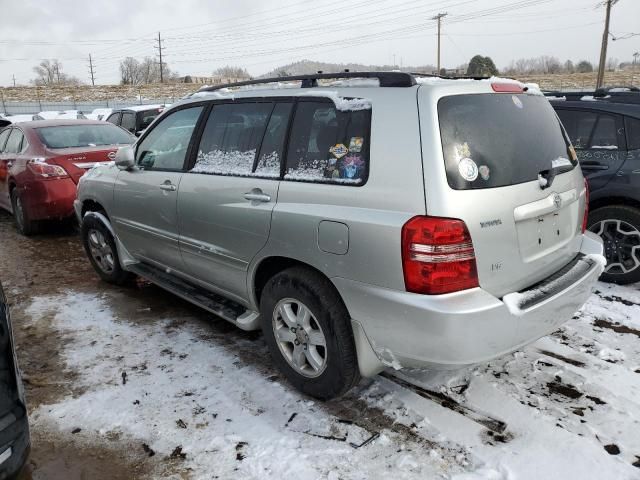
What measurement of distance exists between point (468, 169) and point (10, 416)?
2.23 metres

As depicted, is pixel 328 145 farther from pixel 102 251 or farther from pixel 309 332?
pixel 102 251

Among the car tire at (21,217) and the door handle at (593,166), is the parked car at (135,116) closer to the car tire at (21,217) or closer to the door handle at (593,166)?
the car tire at (21,217)

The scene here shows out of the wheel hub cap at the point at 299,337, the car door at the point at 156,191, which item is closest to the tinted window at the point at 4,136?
the car door at the point at 156,191

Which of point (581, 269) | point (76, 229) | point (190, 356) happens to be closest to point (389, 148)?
point (581, 269)

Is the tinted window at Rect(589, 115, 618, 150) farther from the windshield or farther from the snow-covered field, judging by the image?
the windshield

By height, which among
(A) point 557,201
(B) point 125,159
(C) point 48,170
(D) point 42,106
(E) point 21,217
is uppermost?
(D) point 42,106

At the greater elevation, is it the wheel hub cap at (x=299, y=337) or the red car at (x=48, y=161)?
the red car at (x=48, y=161)

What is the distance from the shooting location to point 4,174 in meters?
7.42

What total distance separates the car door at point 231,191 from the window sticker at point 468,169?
3.51 feet

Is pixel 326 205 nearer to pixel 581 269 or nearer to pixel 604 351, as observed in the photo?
pixel 581 269

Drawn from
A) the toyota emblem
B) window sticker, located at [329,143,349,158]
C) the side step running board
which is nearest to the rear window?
the toyota emblem

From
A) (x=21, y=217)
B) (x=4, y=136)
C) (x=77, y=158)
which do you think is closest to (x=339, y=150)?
(x=77, y=158)

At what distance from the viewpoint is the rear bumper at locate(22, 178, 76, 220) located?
6441mm

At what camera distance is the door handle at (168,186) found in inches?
146
